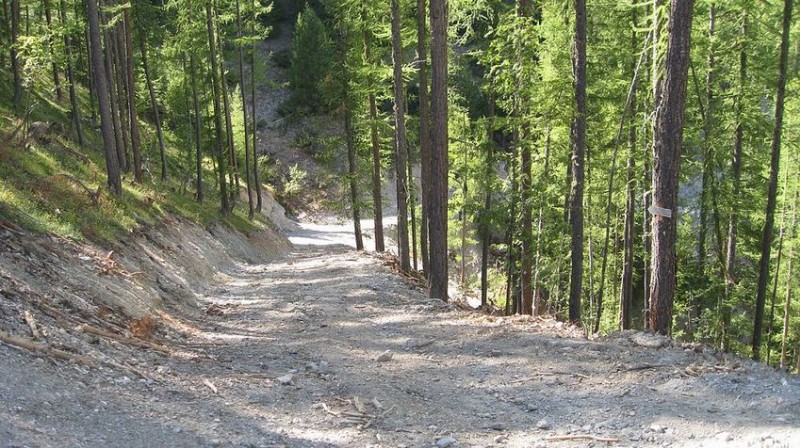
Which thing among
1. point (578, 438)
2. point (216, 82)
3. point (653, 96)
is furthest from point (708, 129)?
point (216, 82)

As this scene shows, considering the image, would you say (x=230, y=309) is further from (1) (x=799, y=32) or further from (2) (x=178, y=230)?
(1) (x=799, y=32)

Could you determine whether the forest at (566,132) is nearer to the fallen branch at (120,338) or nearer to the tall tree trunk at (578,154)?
the tall tree trunk at (578,154)

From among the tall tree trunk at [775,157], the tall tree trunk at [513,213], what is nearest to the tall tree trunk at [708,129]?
the tall tree trunk at [775,157]

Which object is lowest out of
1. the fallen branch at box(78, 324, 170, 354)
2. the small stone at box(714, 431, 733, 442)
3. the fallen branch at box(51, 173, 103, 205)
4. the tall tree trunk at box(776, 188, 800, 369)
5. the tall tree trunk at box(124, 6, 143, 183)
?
the tall tree trunk at box(776, 188, 800, 369)

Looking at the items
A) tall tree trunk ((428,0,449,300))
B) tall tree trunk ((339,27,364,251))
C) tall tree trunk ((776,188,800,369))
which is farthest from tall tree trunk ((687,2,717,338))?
tall tree trunk ((339,27,364,251))

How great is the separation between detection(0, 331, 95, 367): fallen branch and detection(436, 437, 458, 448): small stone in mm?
3762

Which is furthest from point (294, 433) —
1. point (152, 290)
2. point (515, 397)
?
point (152, 290)

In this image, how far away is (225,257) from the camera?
21156mm

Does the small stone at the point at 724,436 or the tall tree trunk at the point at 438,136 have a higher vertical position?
the tall tree trunk at the point at 438,136

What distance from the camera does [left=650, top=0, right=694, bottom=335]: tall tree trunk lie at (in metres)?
8.61

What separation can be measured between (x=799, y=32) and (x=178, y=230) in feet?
59.8

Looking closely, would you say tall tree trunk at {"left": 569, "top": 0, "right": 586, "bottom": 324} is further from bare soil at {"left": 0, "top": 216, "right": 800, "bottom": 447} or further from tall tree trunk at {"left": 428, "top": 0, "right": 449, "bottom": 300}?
tall tree trunk at {"left": 428, "top": 0, "right": 449, "bottom": 300}

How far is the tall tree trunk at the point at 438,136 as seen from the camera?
1273 centimetres

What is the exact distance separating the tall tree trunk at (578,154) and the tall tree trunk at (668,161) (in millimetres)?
2402
